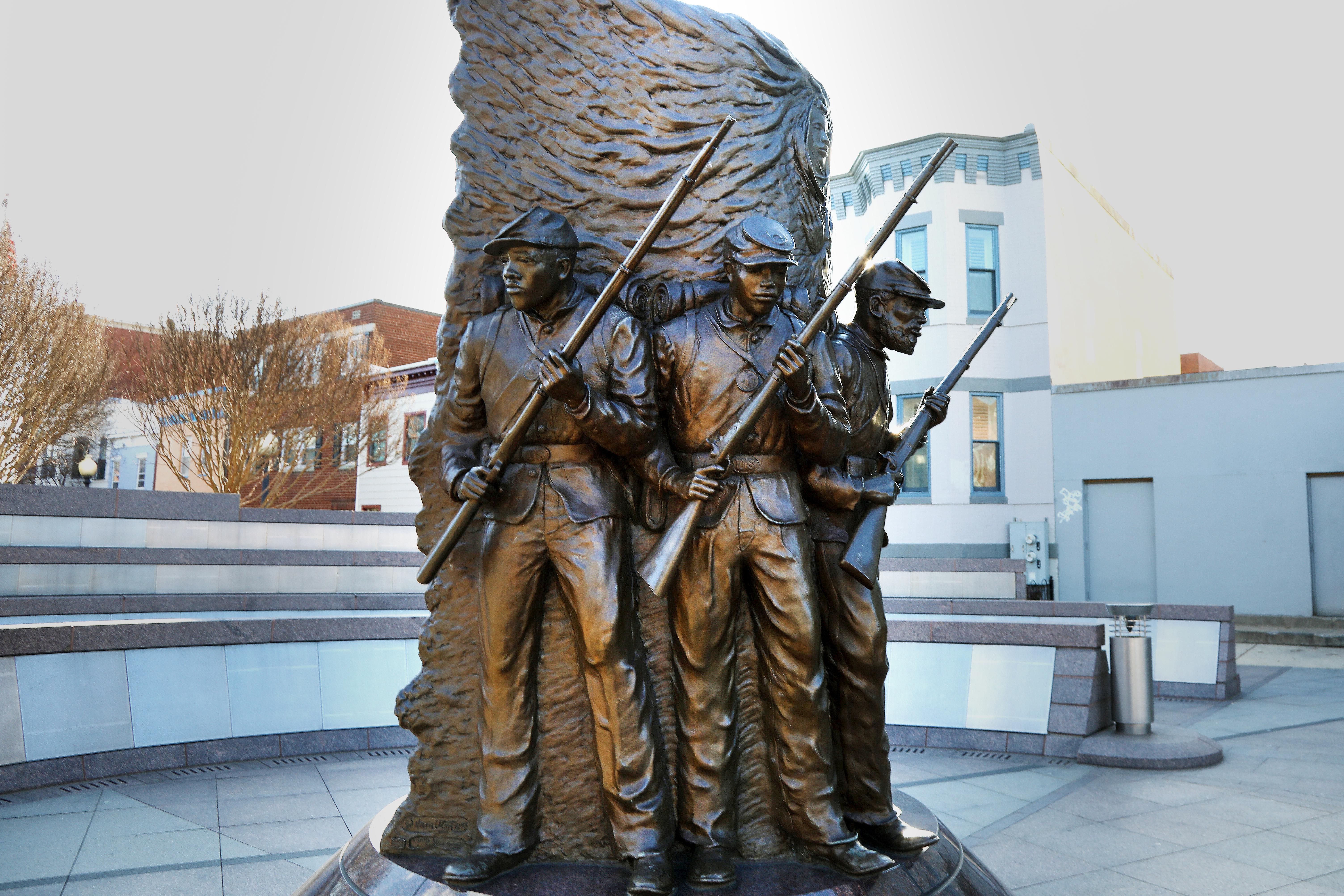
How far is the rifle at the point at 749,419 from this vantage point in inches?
130

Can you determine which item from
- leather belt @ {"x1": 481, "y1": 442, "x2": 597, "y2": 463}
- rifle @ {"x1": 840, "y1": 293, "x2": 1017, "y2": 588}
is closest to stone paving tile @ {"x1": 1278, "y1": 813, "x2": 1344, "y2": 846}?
rifle @ {"x1": 840, "y1": 293, "x2": 1017, "y2": 588}

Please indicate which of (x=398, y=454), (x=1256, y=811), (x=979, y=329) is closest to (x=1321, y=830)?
(x=1256, y=811)

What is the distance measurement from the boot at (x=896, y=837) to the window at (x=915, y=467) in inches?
567

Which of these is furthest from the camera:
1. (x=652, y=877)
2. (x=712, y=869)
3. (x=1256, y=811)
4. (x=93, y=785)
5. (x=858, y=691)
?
(x=93, y=785)

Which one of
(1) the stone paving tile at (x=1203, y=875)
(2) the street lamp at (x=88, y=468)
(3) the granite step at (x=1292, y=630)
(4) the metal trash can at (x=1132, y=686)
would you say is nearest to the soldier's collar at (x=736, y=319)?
(1) the stone paving tile at (x=1203, y=875)

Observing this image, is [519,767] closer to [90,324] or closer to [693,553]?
[693,553]

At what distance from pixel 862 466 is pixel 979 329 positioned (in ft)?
47.2

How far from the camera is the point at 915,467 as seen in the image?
59.3 ft

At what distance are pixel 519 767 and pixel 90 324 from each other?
74.5 ft

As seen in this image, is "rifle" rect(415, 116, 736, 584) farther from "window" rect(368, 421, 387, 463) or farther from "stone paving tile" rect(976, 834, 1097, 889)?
"window" rect(368, 421, 387, 463)

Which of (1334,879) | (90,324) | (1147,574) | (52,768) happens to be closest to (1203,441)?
(1147,574)

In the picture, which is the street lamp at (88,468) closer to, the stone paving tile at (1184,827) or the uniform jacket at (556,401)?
the uniform jacket at (556,401)

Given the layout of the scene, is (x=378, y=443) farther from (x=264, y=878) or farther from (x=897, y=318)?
(x=897, y=318)

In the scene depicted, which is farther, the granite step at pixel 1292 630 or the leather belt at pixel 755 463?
the granite step at pixel 1292 630
